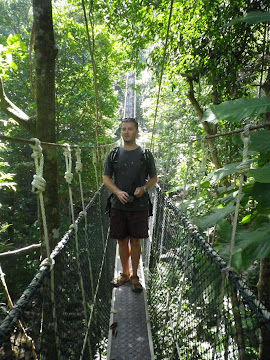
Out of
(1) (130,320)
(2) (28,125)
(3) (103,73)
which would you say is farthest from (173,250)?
(3) (103,73)

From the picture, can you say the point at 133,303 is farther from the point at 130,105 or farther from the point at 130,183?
the point at 130,105

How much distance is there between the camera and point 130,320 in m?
1.34

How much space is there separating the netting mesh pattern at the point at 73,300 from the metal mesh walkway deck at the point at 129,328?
93mm

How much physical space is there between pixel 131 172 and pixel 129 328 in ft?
2.48

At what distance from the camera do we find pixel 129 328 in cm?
130

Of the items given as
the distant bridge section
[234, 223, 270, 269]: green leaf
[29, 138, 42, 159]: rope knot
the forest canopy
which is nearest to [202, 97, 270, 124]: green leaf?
the forest canopy

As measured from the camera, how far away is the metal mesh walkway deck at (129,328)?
117cm

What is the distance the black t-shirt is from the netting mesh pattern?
191mm

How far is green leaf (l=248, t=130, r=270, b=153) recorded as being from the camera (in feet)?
1.95

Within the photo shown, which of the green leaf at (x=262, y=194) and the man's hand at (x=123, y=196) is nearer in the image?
the green leaf at (x=262, y=194)

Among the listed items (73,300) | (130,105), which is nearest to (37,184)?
(73,300)

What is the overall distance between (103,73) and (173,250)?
4.35 metres

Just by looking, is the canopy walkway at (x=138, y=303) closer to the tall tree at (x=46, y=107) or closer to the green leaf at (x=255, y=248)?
the green leaf at (x=255, y=248)

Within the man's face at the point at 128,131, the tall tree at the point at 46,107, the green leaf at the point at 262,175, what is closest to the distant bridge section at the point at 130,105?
the tall tree at the point at 46,107
